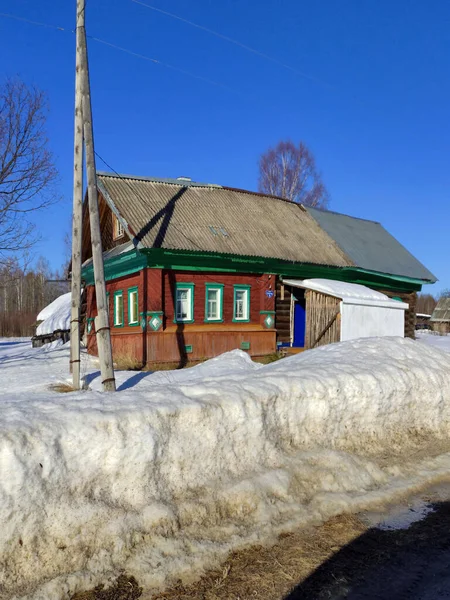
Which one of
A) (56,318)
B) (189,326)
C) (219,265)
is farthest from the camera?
(56,318)

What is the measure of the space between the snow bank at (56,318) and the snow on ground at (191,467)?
2447 centimetres

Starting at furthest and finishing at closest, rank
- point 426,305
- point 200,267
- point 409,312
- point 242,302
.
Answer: point 426,305 → point 409,312 → point 242,302 → point 200,267

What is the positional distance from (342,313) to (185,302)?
4.84m

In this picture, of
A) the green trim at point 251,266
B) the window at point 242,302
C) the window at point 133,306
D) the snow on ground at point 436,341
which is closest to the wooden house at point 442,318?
the snow on ground at point 436,341

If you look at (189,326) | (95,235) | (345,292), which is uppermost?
(95,235)

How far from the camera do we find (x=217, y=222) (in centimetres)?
1752

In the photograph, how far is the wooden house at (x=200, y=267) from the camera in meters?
15.0

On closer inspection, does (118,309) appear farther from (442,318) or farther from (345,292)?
(442,318)

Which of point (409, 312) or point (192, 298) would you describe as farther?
point (409, 312)

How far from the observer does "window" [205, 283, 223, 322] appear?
16.3m

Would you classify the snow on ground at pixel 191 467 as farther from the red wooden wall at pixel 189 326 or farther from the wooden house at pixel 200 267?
the wooden house at pixel 200 267

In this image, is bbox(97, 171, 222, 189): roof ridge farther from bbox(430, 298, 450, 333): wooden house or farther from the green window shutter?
bbox(430, 298, 450, 333): wooden house

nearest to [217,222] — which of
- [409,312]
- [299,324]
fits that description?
[299,324]

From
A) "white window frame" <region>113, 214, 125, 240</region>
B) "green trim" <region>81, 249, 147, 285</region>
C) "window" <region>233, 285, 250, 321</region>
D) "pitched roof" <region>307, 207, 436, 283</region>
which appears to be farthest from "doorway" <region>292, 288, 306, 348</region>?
"white window frame" <region>113, 214, 125, 240</region>
